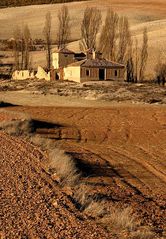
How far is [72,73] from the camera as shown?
55250 millimetres

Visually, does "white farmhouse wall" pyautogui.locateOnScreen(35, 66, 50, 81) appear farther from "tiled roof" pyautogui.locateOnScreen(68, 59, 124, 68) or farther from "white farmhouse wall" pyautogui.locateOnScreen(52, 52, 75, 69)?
"tiled roof" pyautogui.locateOnScreen(68, 59, 124, 68)

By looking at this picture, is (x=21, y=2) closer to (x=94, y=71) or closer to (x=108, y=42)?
(x=108, y=42)

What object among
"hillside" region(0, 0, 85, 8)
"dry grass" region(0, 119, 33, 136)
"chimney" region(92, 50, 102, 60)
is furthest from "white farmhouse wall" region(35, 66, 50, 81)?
"hillside" region(0, 0, 85, 8)

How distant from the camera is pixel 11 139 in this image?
1792cm

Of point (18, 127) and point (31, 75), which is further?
point (31, 75)

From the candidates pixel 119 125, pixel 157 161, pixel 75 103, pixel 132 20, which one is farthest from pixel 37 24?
pixel 157 161

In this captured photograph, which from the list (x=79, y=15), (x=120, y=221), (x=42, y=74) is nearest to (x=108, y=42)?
(x=42, y=74)

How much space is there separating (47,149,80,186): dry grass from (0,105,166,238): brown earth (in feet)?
1.11

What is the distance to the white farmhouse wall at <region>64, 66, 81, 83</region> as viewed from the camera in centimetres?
5387

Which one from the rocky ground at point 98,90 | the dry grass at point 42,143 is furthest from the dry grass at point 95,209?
the rocky ground at point 98,90

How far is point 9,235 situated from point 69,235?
0.93m

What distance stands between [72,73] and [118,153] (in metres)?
38.6

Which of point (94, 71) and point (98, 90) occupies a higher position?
point (94, 71)

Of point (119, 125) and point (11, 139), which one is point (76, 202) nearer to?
point (11, 139)
